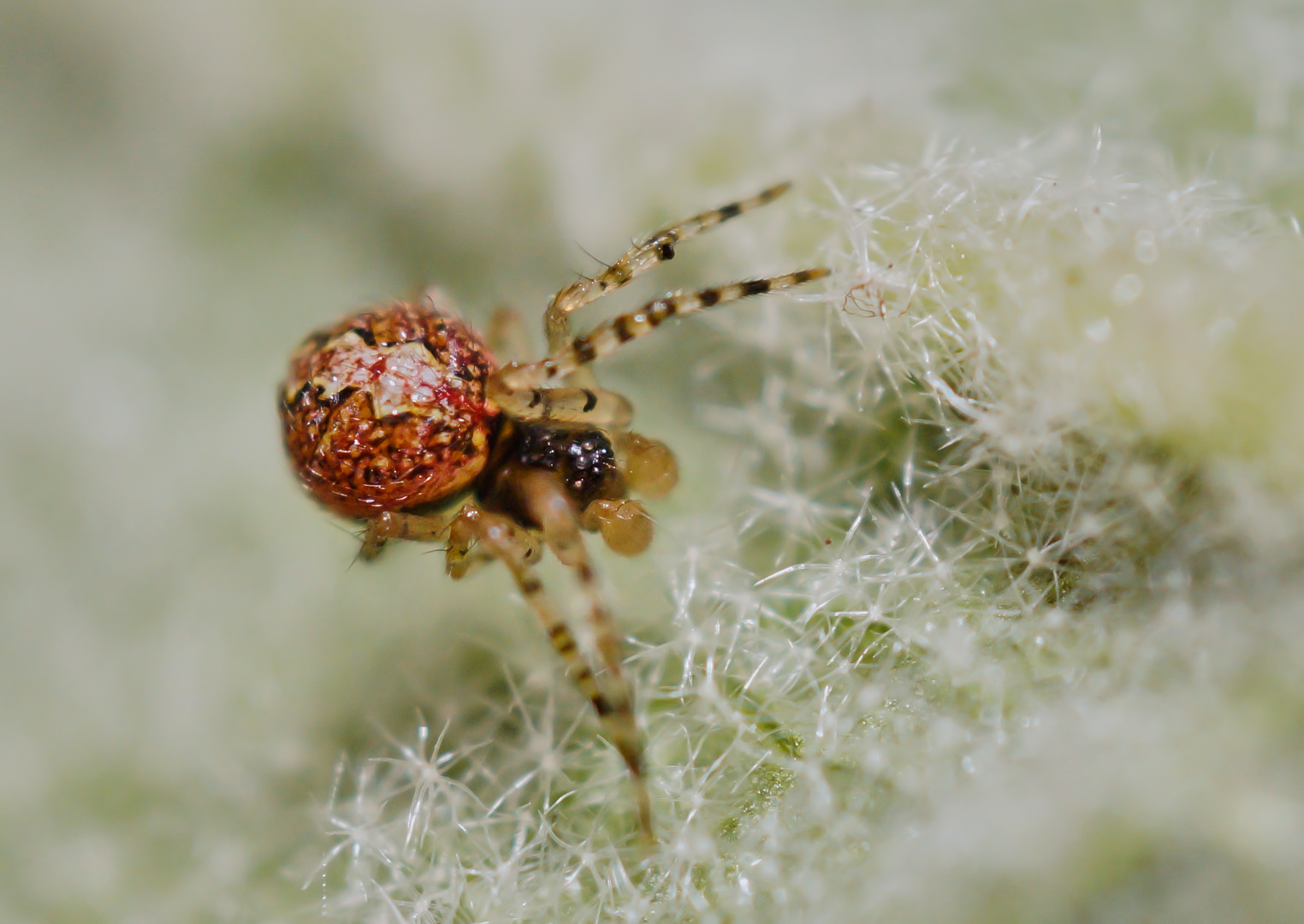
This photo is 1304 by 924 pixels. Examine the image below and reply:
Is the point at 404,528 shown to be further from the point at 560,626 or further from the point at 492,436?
the point at 560,626

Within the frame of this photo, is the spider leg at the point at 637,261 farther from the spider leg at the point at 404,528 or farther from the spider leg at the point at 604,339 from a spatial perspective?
the spider leg at the point at 404,528

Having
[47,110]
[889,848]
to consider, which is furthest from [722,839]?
[47,110]

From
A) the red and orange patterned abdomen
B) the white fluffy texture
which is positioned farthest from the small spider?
the white fluffy texture

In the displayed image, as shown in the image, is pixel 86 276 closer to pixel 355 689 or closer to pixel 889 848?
pixel 355 689

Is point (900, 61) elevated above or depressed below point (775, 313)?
above

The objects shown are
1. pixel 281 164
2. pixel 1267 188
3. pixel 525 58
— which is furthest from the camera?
pixel 281 164

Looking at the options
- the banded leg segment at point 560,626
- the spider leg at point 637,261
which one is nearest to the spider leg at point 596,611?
the banded leg segment at point 560,626

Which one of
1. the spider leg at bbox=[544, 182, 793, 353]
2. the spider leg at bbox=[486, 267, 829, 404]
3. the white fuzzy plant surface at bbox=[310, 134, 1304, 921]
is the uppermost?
the spider leg at bbox=[544, 182, 793, 353]

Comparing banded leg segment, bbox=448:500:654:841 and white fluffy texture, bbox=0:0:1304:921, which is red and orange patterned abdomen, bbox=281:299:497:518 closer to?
banded leg segment, bbox=448:500:654:841
